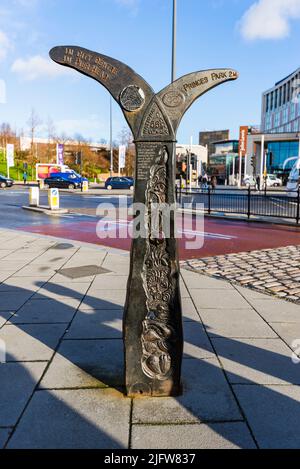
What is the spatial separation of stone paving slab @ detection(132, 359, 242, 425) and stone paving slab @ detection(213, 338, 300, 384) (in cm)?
22

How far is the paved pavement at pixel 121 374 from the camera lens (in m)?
2.78

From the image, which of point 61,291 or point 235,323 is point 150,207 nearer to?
point 235,323

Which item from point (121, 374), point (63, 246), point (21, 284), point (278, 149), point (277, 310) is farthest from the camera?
point (278, 149)

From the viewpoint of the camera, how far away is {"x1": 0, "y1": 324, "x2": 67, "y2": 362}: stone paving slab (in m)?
3.98

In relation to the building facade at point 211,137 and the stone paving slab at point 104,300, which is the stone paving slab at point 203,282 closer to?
the stone paving slab at point 104,300

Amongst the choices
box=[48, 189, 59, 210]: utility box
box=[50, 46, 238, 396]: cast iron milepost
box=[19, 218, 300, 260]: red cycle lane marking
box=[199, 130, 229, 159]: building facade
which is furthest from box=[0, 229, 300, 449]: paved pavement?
box=[199, 130, 229, 159]: building facade

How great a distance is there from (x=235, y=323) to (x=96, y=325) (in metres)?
1.70

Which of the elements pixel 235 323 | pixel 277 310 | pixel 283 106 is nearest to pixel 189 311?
pixel 235 323

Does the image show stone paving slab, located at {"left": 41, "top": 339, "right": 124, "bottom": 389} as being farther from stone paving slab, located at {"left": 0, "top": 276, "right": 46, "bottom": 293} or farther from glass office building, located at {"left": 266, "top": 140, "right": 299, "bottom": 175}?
glass office building, located at {"left": 266, "top": 140, "right": 299, "bottom": 175}

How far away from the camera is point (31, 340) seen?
14.3 feet

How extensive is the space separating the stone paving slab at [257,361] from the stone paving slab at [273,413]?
0.51ft

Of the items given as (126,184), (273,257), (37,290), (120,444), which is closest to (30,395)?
(120,444)

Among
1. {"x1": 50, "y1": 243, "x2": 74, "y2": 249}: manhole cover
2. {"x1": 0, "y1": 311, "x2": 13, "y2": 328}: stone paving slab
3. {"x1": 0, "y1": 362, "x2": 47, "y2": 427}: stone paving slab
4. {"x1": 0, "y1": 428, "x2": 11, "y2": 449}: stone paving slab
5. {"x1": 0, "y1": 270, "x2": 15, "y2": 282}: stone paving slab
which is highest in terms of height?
{"x1": 50, "y1": 243, "x2": 74, "y2": 249}: manhole cover
